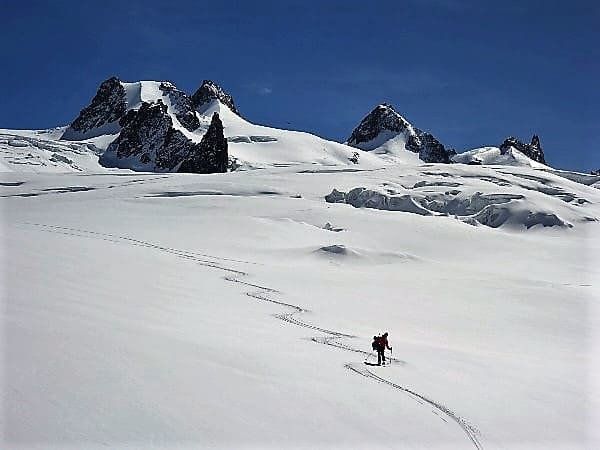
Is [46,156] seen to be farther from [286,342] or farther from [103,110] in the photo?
[286,342]

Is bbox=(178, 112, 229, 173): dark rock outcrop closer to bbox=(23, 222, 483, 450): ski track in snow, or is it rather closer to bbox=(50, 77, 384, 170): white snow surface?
bbox=(50, 77, 384, 170): white snow surface

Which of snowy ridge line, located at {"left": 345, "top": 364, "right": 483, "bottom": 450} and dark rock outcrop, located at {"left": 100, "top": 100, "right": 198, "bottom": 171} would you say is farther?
dark rock outcrop, located at {"left": 100, "top": 100, "right": 198, "bottom": 171}

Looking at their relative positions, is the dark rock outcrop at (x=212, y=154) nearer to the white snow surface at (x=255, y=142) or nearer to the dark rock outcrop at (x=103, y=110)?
the white snow surface at (x=255, y=142)

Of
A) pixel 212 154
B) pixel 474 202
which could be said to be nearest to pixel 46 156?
pixel 212 154

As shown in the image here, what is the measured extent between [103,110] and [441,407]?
605 feet

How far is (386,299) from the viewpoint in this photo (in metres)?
22.4

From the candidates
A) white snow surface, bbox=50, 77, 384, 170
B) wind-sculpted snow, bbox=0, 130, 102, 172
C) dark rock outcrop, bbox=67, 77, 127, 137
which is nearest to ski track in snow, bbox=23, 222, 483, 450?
wind-sculpted snow, bbox=0, 130, 102, 172

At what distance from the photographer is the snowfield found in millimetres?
7094

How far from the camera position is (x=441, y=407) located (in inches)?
368

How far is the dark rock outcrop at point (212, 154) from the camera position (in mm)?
115125

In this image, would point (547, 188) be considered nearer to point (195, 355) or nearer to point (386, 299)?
point (386, 299)

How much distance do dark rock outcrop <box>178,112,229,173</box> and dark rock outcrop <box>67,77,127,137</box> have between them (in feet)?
230

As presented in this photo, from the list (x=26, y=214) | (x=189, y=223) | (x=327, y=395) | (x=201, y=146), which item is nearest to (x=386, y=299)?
(x=327, y=395)

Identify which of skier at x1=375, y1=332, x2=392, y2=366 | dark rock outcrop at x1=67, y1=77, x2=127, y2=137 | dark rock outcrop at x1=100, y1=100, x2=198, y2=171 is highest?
dark rock outcrop at x1=67, y1=77, x2=127, y2=137
